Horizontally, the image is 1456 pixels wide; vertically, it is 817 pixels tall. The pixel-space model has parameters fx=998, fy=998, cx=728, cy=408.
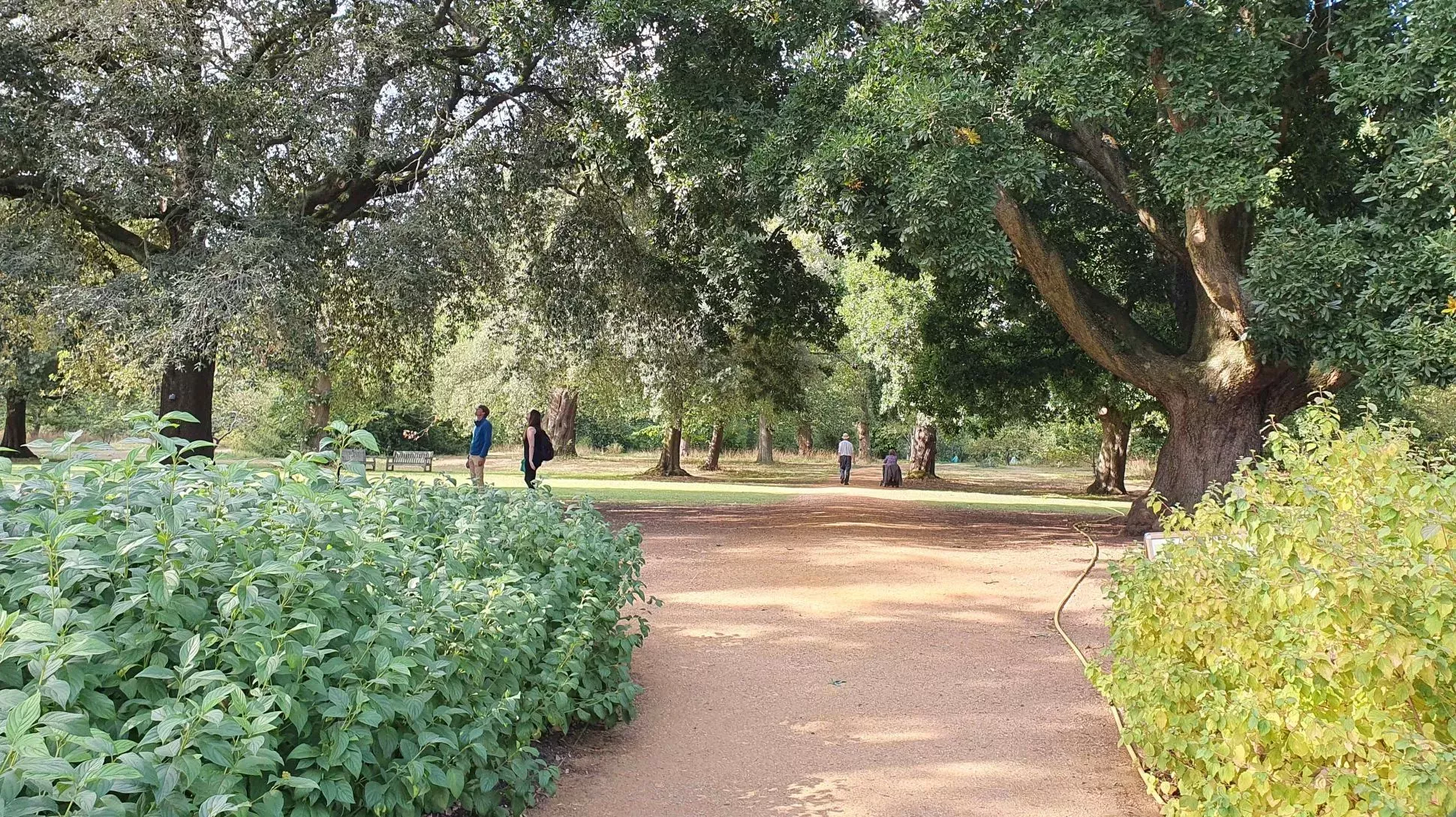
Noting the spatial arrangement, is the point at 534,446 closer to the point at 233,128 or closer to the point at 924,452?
the point at 233,128

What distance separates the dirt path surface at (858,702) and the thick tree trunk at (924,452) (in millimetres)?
22911

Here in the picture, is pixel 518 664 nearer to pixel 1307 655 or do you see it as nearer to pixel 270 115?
pixel 1307 655

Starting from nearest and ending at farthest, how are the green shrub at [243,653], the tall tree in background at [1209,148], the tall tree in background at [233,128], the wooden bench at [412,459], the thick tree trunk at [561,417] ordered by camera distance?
the green shrub at [243,653], the tall tree in background at [1209,148], the tall tree in background at [233,128], the wooden bench at [412,459], the thick tree trunk at [561,417]

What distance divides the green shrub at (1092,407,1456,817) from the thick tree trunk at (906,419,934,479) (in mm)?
29340

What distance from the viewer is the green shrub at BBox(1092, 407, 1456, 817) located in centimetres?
263

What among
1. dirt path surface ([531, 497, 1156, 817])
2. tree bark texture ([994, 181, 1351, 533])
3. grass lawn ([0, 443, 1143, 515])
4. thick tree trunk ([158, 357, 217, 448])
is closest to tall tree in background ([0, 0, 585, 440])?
thick tree trunk ([158, 357, 217, 448])

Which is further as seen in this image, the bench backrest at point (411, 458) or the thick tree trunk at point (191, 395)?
the bench backrest at point (411, 458)

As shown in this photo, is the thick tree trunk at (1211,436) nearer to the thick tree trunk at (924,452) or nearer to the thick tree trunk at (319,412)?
the thick tree trunk at (924,452)

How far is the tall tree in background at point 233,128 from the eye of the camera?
11758 mm

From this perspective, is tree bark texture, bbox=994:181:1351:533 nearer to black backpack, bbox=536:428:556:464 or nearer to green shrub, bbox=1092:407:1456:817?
black backpack, bbox=536:428:556:464

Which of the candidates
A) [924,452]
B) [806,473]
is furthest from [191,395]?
[806,473]

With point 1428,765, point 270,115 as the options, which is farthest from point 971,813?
point 270,115

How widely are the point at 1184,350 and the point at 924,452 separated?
64.8 feet

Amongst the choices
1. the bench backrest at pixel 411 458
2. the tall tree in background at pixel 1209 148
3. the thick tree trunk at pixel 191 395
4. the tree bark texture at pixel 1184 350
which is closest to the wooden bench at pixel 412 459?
the bench backrest at pixel 411 458
